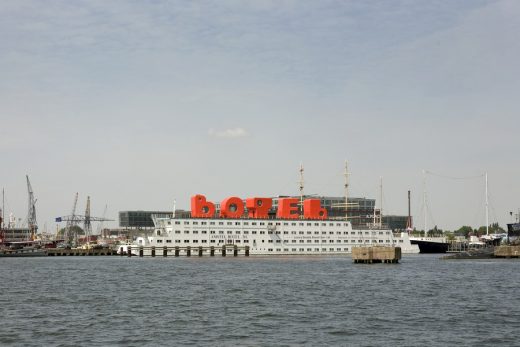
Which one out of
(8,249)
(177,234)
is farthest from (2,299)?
(8,249)

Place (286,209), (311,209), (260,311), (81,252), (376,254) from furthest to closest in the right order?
(81,252) < (311,209) < (286,209) < (376,254) < (260,311)

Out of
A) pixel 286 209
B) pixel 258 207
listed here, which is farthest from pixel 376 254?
pixel 286 209

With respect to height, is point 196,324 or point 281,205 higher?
point 281,205

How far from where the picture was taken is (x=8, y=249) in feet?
600

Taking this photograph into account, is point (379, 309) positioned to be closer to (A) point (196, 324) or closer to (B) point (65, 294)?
(A) point (196, 324)

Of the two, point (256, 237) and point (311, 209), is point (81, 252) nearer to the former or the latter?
point (256, 237)

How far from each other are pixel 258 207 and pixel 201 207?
13.6m

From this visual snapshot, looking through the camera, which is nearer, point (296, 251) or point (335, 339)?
point (335, 339)

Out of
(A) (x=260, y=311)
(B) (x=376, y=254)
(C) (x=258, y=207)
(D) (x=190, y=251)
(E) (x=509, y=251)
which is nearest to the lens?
(A) (x=260, y=311)

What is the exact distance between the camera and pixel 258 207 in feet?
513

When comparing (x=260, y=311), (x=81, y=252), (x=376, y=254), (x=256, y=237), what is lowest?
(x=260, y=311)

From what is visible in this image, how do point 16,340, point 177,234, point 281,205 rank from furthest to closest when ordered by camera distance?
point 281,205
point 177,234
point 16,340

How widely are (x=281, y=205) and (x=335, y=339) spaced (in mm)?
124201

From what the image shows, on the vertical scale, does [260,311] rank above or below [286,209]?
below
